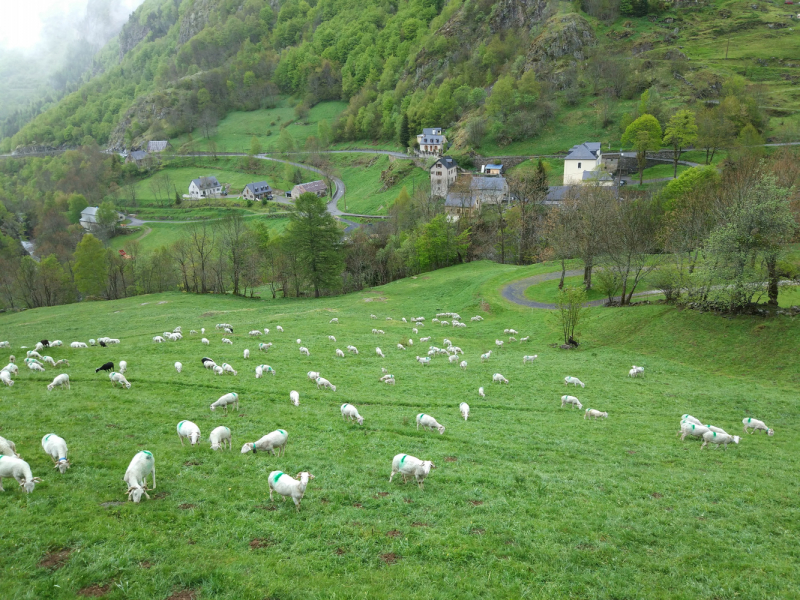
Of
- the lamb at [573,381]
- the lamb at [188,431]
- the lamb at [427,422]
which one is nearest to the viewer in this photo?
the lamb at [188,431]

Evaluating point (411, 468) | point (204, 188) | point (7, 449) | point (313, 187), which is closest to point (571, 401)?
point (411, 468)

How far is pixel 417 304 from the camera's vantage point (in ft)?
196

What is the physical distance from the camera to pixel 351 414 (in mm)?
20609

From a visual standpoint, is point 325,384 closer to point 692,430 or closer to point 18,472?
point 18,472

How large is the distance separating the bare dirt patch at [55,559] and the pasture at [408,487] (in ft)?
0.20

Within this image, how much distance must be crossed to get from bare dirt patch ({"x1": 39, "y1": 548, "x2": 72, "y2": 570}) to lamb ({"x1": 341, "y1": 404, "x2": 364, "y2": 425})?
1146 centimetres

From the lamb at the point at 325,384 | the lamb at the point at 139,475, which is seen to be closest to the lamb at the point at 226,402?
the lamb at the point at 325,384

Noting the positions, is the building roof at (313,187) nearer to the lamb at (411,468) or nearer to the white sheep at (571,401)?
the white sheep at (571,401)

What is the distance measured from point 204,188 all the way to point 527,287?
133981 millimetres

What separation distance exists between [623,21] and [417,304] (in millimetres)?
161897

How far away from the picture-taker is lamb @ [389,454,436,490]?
14.7 meters

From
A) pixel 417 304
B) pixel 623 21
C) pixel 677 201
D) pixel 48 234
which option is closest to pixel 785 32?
pixel 623 21

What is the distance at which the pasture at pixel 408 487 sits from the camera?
10.4 m

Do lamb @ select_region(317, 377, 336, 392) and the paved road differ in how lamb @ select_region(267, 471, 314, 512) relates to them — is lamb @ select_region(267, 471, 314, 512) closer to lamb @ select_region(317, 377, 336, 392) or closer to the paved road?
lamb @ select_region(317, 377, 336, 392)
